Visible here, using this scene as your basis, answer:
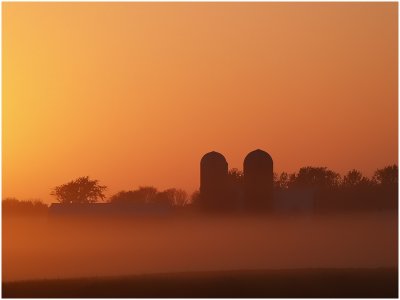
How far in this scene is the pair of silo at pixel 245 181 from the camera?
70.6 metres

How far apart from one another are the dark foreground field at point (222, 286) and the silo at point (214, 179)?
35.0 metres

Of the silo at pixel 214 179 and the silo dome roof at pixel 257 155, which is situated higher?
the silo dome roof at pixel 257 155

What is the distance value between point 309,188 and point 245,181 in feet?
50.0

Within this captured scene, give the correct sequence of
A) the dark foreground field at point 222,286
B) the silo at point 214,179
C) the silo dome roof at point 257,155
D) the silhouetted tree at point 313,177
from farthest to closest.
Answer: the silhouetted tree at point 313,177, the silo at point 214,179, the silo dome roof at point 257,155, the dark foreground field at point 222,286

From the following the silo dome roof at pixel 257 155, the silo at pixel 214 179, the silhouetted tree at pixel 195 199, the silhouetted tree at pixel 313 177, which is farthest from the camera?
the silhouetted tree at pixel 313 177

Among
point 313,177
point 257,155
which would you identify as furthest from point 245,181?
point 313,177

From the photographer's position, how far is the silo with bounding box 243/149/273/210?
231 feet

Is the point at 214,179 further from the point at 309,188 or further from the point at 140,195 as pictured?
the point at 140,195

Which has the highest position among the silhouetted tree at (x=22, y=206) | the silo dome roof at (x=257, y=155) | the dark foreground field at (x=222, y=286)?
the silo dome roof at (x=257, y=155)

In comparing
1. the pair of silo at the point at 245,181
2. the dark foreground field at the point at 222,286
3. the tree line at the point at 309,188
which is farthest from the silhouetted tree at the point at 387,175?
the dark foreground field at the point at 222,286

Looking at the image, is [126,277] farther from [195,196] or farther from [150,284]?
[195,196]

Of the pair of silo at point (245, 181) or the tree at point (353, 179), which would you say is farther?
the tree at point (353, 179)

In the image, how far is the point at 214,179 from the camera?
7156cm

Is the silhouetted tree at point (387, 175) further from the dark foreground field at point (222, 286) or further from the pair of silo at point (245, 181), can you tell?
the dark foreground field at point (222, 286)
